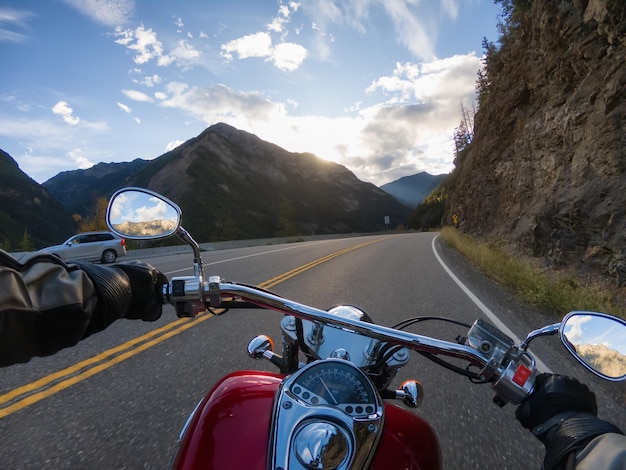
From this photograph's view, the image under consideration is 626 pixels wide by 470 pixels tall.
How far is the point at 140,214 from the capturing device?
180cm

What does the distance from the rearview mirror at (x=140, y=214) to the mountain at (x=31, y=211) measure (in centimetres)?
11239

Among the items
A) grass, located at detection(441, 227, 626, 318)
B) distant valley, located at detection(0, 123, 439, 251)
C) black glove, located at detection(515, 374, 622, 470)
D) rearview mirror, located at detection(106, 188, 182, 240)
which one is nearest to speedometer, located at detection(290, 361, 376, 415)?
black glove, located at detection(515, 374, 622, 470)

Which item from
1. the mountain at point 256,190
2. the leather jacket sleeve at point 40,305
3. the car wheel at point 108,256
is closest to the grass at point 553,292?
the leather jacket sleeve at point 40,305

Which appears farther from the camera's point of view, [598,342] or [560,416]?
[598,342]

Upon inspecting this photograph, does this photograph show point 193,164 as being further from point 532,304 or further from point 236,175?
point 532,304

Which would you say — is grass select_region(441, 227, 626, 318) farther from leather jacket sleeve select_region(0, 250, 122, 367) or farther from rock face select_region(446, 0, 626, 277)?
leather jacket sleeve select_region(0, 250, 122, 367)

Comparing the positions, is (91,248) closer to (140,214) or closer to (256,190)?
(140,214)

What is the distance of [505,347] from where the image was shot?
4.64 feet

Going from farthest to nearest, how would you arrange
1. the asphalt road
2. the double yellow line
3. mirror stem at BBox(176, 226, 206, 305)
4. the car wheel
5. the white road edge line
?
the car wheel → the white road edge line → the double yellow line → the asphalt road → mirror stem at BBox(176, 226, 206, 305)

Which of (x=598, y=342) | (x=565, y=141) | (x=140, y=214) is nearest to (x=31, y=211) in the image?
(x=565, y=141)

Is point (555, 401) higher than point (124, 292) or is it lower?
lower

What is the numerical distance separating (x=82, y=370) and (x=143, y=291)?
316 cm

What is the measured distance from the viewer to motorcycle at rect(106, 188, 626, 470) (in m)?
1.06

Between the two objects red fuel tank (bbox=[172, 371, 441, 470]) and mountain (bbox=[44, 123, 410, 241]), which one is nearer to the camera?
red fuel tank (bbox=[172, 371, 441, 470])
